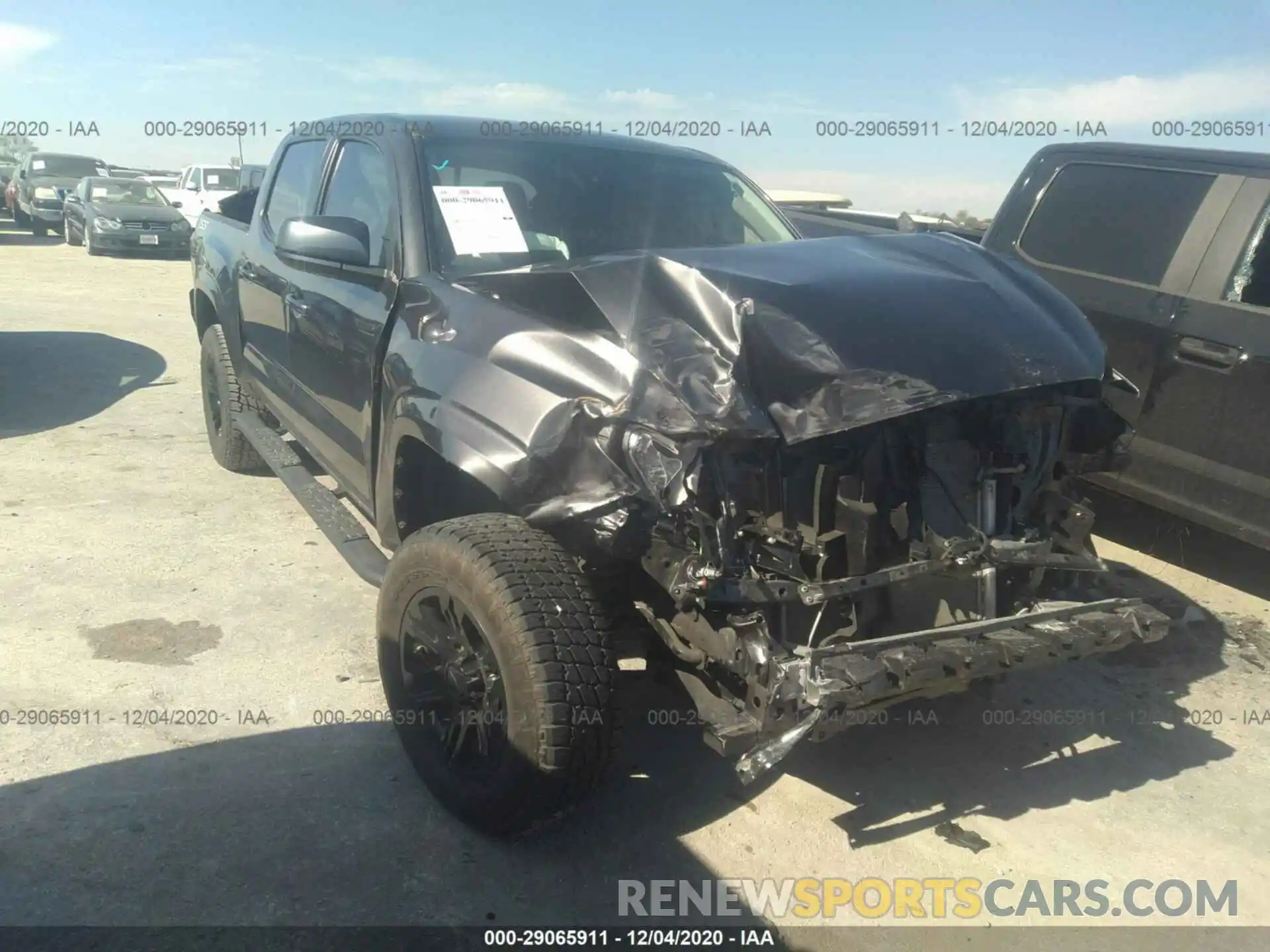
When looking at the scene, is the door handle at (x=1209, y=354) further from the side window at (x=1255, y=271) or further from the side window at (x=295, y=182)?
the side window at (x=295, y=182)

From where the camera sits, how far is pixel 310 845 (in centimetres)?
277

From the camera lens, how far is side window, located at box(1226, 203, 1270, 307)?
4387 mm

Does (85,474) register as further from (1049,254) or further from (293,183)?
(1049,254)

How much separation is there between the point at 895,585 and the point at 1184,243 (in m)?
2.99

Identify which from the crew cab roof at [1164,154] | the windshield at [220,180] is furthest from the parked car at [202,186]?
the crew cab roof at [1164,154]

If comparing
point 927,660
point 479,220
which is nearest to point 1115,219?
point 479,220

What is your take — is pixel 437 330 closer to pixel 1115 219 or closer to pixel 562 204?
pixel 562 204

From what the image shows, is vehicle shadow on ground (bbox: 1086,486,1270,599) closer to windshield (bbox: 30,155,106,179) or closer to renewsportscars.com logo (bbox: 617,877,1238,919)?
renewsportscars.com logo (bbox: 617,877,1238,919)

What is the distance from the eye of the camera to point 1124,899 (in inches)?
107

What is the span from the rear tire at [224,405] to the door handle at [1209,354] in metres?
4.52

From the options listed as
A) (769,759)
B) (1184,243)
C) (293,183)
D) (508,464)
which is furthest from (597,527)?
(1184,243)

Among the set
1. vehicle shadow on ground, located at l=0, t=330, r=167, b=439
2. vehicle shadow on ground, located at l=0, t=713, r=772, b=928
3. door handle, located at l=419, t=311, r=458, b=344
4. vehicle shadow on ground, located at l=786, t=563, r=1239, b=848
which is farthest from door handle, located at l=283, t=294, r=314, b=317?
vehicle shadow on ground, located at l=0, t=330, r=167, b=439

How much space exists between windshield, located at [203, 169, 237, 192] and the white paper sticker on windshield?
1999cm

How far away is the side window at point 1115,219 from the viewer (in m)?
4.70
